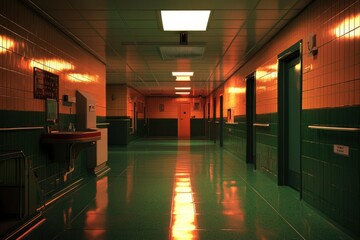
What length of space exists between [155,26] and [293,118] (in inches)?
108

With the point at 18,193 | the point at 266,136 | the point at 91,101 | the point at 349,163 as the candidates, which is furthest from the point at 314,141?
the point at 91,101

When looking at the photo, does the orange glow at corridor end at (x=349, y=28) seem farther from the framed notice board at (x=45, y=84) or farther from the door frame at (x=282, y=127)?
the framed notice board at (x=45, y=84)

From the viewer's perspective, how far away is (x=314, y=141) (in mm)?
4371

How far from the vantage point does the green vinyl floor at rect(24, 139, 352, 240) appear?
11.3 feet

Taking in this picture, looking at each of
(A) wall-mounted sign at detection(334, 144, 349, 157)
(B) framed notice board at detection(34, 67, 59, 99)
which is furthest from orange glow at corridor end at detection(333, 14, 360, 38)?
(B) framed notice board at detection(34, 67, 59, 99)

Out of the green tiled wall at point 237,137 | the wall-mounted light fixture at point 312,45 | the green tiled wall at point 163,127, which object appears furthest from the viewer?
the green tiled wall at point 163,127

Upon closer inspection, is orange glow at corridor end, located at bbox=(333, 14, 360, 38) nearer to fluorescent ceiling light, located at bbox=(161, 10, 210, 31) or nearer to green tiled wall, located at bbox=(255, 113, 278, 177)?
fluorescent ceiling light, located at bbox=(161, 10, 210, 31)

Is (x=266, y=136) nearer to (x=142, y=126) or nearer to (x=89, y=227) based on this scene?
(x=89, y=227)

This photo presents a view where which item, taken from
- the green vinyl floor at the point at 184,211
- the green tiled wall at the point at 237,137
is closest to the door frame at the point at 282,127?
the green vinyl floor at the point at 184,211

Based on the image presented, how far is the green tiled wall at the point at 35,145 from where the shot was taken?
4.04m

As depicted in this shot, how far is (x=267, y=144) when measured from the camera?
683cm

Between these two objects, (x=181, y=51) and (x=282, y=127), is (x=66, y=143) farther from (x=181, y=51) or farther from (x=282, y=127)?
(x=282, y=127)

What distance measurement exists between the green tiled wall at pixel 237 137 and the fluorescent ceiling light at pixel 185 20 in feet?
14.1

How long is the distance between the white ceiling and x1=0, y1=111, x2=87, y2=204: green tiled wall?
1.50 m
